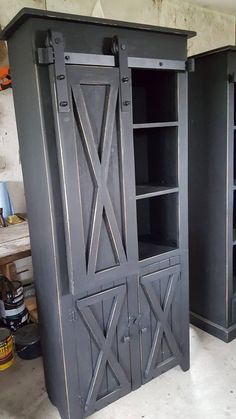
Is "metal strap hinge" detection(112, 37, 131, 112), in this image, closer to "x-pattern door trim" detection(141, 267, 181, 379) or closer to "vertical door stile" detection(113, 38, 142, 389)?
"vertical door stile" detection(113, 38, 142, 389)

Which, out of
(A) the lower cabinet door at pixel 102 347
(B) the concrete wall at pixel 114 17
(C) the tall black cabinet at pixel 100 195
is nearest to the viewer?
(C) the tall black cabinet at pixel 100 195

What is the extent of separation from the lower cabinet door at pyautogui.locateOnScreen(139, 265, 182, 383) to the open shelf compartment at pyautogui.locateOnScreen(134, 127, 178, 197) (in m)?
0.47

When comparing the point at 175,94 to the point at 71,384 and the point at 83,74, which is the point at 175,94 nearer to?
the point at 83,74

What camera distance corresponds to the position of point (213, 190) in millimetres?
2211

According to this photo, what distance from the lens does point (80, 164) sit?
1.45 metres

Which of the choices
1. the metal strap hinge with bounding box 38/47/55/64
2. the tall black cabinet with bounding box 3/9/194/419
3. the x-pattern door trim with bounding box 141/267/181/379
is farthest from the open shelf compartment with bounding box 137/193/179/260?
the metal strap hinge with bounding box 38/47/55/64

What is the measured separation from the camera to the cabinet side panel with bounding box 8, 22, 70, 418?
1369mm

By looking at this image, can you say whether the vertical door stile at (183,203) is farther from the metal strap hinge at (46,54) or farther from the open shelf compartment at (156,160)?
the metal strap hinge at (46,54)

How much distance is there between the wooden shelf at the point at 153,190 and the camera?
169cm

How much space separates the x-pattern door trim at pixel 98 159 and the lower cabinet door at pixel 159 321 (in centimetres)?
38

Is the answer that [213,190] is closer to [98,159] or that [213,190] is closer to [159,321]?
[159,321]

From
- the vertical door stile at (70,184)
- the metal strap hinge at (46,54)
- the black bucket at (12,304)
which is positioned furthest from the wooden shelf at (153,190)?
the black bucket at (12,304)

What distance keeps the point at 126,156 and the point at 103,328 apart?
863 millimetres

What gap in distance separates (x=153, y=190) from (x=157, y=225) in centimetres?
36
